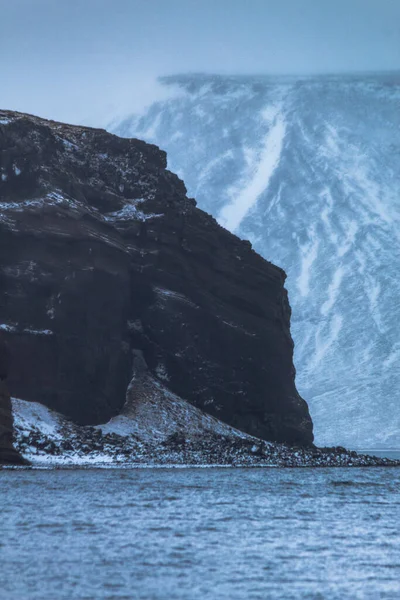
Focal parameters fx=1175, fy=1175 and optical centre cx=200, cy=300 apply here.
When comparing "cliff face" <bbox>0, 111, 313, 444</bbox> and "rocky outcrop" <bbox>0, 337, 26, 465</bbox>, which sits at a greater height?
"cliff face" <bbox>0, 111, 313, 444</bbox>

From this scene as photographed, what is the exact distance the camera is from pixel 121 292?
485ft

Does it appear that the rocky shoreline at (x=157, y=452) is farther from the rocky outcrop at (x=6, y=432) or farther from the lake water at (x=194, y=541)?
the lake water at (x=194, y=541)

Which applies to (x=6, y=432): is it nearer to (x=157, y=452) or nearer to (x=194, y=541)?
(x=157, y=452)

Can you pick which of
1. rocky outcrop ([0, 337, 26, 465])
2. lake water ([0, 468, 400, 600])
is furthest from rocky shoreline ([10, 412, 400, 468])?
lake water ([0, 468, 400, 600])

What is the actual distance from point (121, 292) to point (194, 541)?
10113 cm

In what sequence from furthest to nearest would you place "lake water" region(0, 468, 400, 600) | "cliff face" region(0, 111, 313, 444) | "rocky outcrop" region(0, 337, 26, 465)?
"cliff face" region(0, 111, 313, 444) → "rocky outcrop" region(0, 337, 26, 465) → "lake water" region(0, 468, 400, 600)

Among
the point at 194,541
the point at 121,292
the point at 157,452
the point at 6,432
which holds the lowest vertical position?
the point at 194,541

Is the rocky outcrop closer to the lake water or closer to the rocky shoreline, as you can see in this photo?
the rocky shoreline

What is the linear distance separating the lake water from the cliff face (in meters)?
56.8

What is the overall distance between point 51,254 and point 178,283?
22.3 metres

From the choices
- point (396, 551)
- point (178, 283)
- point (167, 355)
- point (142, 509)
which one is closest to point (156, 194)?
point (178, 283)

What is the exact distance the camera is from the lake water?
1467 inches

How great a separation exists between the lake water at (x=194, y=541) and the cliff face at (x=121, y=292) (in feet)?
187

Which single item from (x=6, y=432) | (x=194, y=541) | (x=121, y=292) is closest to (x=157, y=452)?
(x=6, y=432)
